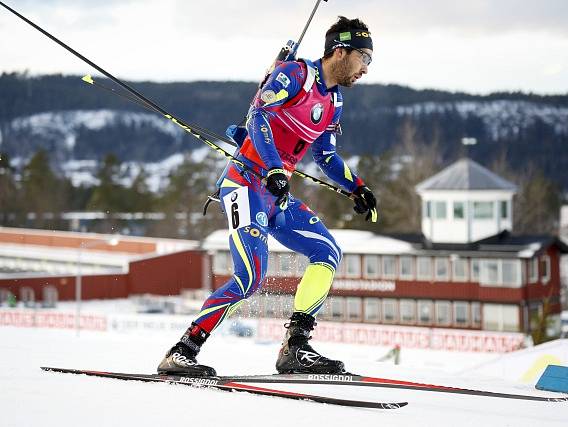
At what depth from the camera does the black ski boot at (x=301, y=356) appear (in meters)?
5.04

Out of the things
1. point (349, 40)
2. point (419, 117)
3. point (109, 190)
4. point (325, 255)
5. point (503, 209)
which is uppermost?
point (419, 117)

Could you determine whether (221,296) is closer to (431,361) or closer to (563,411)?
(563,411)

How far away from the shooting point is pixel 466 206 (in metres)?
40.5

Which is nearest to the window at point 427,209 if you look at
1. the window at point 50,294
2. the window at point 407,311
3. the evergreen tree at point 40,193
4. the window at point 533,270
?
the window at point 407,311

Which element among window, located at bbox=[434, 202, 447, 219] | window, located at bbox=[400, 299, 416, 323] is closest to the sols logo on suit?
window, located at bbox=[400, 299, 416, 323]

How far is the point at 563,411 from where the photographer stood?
4465 millimetres

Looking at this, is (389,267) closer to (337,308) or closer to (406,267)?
(406,267)

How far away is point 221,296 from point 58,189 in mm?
97007

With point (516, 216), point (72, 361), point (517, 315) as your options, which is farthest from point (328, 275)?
point (516, 216)

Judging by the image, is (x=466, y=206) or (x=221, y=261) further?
(x=221, y=261)

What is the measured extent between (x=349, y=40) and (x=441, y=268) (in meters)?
34.7

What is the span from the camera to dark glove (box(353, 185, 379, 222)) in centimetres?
551

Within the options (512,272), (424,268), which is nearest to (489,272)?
(512,272)

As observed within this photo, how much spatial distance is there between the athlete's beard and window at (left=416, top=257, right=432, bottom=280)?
3472 cm
